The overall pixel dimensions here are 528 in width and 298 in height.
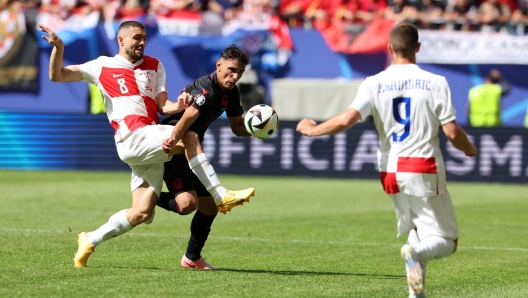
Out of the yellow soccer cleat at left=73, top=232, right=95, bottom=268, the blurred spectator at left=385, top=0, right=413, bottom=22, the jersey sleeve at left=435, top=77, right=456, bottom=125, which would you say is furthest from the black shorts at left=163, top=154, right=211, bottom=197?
the blurred spectator at left=385, top=0, right=413, bottom=22

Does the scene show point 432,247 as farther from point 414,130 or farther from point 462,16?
point 462,16

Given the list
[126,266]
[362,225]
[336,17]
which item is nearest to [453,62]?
[336,17]

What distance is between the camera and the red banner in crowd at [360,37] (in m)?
25.2

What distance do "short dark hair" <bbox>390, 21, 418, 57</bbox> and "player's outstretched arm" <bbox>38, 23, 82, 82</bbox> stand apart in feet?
10.2

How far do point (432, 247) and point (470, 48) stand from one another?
18.7 meters

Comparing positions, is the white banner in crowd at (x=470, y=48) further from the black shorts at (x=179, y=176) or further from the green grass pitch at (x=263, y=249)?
the black shorts at (x=179, y=176)

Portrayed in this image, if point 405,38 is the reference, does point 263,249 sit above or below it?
below

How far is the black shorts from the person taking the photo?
849 centimetres

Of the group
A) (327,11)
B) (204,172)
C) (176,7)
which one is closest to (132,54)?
(204,172)

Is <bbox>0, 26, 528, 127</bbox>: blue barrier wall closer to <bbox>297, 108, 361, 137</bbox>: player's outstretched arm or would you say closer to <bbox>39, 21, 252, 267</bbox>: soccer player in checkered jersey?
<bbox>39, 21, 252, 267</bbox>: soccer player in checkered jersey

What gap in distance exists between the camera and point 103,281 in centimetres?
753

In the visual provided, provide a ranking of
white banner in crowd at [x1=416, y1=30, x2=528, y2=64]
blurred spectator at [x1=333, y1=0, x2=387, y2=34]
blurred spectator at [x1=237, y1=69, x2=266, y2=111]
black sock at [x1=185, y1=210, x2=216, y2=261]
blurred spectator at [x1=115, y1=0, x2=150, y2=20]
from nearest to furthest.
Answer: black sock at [x1=185, y1=210, x2=216, y2=261]
white banner in crowd at [x1=416, y1=30, x2=528, y2=64]
blurred spectator at [x1=333, y1=0, x2=387, y2=34]
blurred spectator at [x1=237, y1=69, x2=266, y2=111]
blurred spectator at [x1=115, y1=0, x2=150, y2=20]

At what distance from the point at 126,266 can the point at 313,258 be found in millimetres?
2131

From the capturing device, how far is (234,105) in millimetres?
8711
